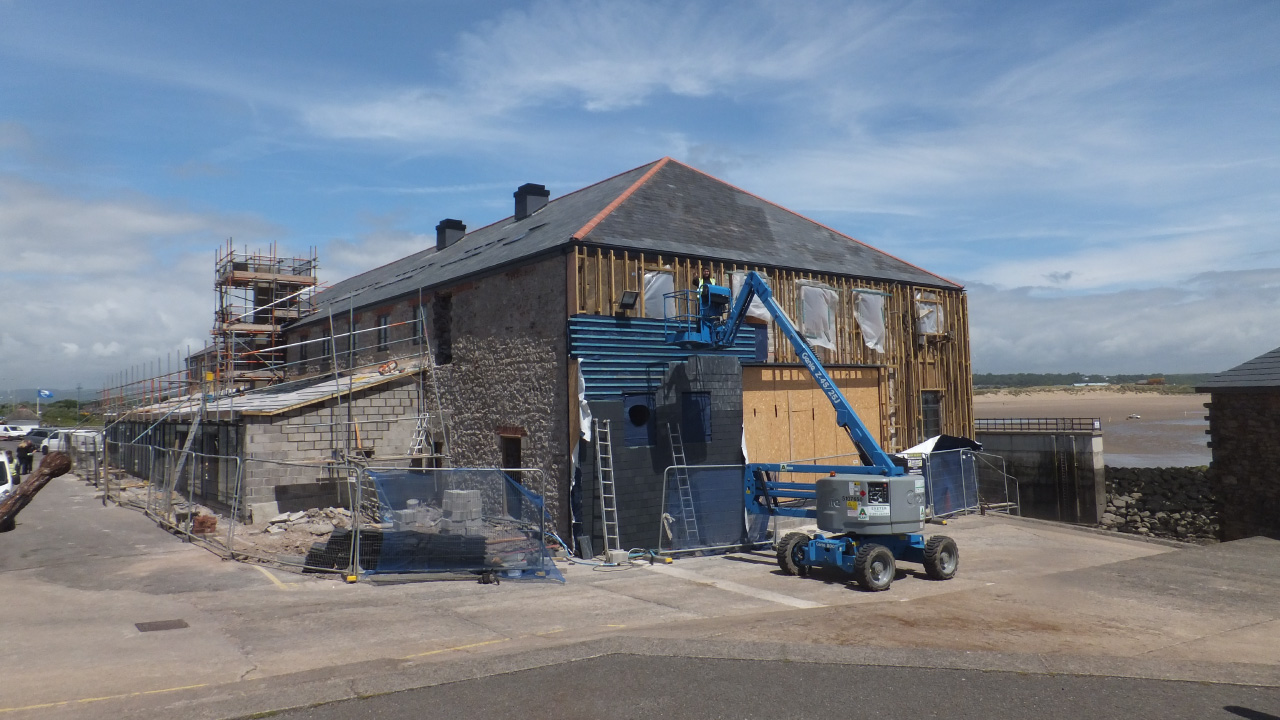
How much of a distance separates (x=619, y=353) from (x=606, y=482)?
2.83 metres

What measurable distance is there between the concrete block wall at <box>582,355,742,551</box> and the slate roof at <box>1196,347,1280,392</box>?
12.9 metres

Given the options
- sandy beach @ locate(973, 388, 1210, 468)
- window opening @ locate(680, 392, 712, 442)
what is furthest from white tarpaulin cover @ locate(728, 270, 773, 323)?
sandy beach @ locate(973, 388, 1210, 468)

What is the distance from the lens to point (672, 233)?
19266 millimetres

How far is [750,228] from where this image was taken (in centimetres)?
2194

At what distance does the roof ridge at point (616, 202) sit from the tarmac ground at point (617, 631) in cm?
710

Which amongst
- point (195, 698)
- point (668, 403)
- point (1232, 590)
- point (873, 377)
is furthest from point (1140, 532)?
point (195, 698)

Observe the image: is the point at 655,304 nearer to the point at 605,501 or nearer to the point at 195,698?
the point at 605,501

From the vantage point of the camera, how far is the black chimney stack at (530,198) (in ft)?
86.5

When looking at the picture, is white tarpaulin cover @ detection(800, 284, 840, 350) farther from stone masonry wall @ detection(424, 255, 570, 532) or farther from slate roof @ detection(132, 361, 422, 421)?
slate roof @ detection(132, 361, 422, 421)

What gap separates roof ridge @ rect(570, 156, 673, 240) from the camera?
677 inches

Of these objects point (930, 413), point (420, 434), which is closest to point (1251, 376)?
point (930, 413)

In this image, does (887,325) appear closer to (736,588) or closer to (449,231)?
(736,588)

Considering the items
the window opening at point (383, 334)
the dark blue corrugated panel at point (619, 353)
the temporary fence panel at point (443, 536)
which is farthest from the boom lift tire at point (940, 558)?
the window opening at point (383, 334)

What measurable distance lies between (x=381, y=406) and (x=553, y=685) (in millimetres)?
14429
